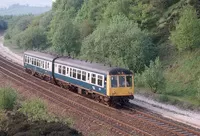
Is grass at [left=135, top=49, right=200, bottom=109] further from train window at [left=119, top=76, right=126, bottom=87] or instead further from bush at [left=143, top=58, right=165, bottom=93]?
train window at [left=119, top=76, right=126, bottom=87]

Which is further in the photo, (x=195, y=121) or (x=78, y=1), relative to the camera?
(x=78, y=1)

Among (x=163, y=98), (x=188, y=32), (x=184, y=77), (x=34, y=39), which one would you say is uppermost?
(x=188, y=32)

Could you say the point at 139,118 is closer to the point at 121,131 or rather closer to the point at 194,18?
the point at 121,131

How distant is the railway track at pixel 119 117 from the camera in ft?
71.0

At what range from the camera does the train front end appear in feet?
91.2

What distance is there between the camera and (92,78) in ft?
97.5

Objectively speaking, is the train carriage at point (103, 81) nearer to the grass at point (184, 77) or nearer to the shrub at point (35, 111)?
the grass at point (184, 77)

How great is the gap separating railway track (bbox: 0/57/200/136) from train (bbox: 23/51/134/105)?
75cm

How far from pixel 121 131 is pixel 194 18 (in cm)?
2306

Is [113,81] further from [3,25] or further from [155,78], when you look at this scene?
[3,25]

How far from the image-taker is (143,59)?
43.6 metres

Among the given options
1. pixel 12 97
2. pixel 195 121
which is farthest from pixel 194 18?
pixel 12 97

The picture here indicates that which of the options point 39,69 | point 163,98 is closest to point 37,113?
point 163,98

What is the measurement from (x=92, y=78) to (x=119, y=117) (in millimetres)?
5500
